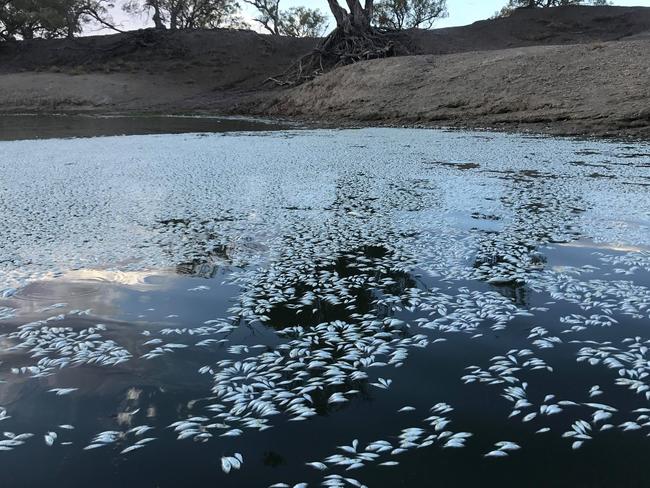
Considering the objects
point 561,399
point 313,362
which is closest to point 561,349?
point 561,399

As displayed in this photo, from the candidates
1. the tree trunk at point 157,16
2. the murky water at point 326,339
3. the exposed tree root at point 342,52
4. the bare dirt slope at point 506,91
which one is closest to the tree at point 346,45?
the exposed tree root at point 342,52

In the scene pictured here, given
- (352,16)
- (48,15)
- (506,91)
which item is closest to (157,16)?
(48,15)

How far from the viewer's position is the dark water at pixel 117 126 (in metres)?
12.5

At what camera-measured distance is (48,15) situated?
87.2 feet

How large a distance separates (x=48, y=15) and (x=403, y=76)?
1893cm

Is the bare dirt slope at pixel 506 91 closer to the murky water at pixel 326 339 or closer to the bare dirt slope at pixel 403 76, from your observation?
the bare dirt slope at pixel 403 76

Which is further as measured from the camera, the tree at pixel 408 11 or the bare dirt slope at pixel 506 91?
the tree at pixel 408 11

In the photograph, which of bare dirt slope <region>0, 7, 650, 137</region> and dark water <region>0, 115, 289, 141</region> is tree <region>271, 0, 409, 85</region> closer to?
bare dirt slope <region>0, 7, 650, 137</region>

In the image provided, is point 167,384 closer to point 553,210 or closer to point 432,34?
point 553,210

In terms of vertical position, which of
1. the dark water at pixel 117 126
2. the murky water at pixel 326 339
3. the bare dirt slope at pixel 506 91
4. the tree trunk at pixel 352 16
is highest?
the tree trunk at pixel 352 16

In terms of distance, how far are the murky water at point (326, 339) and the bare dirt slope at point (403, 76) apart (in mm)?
7193

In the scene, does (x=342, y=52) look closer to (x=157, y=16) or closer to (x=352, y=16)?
(x=352, y=16)

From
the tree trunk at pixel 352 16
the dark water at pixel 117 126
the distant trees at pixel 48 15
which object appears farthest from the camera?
the distant trees at pixel 48 15

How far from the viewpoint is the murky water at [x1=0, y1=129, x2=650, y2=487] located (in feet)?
5.77
